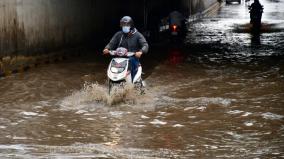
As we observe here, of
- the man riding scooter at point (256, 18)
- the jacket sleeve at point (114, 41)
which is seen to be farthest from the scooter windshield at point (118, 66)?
the man riding scooter at point (256, 18)

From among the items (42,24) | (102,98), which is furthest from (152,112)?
(42,24)

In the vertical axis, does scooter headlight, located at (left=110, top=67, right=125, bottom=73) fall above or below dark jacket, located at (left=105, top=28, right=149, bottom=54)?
below

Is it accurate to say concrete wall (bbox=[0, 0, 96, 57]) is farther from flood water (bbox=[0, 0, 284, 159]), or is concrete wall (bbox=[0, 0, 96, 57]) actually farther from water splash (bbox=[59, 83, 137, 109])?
water splash (bbox=[59, 83, 137, 109])

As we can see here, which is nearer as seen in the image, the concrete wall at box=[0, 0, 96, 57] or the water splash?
the water splash

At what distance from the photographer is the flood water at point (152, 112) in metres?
7.11

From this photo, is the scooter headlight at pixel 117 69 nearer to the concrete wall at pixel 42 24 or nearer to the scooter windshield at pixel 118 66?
the scooter windshield at pixel 118 66

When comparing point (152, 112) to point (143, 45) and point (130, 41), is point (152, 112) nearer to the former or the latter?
point (143, 45)

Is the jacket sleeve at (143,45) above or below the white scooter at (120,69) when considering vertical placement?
above

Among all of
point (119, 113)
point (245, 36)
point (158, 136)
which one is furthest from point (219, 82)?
point (245, 36)

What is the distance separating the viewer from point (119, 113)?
369 inches

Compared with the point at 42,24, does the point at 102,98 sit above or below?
below

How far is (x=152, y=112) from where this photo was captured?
948 centimetres

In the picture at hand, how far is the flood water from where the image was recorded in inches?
280

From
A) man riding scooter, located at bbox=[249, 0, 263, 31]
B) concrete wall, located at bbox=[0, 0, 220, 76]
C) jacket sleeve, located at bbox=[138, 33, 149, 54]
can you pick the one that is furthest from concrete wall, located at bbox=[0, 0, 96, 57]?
man riding scooter, located at bbox=[249, 0, 263, 31]
